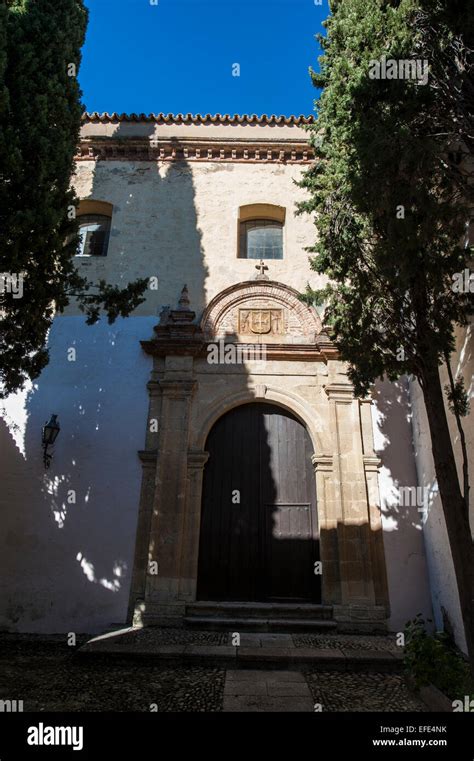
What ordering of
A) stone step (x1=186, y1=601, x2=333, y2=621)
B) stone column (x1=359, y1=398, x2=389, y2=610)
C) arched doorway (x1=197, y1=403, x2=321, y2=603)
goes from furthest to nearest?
arched doorway (x1=197, y1=403, x2=321, y2=603) < stone column (x1=359, y1=398, x2=389, y2=610) < stone step (x1=186, y1=601, x2=333, y2=621)

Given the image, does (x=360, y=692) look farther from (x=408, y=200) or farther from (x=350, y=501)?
(x=408, y=200)

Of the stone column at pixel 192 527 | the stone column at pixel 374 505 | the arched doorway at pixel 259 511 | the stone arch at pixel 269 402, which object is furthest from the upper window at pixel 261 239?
the stone column at pixel 192 527

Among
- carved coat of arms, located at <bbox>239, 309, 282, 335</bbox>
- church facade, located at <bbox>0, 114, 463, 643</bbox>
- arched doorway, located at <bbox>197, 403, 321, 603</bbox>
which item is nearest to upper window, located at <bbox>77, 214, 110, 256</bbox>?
church facade, located at <bbox>0, 114, 463, 643</bbox>

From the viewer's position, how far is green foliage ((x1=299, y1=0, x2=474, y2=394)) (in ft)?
13.2

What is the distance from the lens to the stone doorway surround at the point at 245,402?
20.4 ft

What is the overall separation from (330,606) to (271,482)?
1831mm

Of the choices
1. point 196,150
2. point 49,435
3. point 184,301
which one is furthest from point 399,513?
point 196,150

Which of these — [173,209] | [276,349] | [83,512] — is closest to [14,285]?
[83,512]

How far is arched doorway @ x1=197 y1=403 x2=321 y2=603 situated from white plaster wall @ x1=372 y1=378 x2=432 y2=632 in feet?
3.30

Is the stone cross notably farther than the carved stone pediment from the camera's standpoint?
Yes

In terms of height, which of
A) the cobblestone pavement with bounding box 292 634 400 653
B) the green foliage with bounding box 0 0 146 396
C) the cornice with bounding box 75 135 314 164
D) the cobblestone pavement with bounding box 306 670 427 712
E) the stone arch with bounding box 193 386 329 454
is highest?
the cornice with bounding box 75 135 314 164

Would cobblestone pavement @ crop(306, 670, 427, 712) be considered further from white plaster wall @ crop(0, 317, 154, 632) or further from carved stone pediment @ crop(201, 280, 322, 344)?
carved stone pediment @ crop(201, 280, 322, 344)

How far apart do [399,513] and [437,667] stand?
111 inches

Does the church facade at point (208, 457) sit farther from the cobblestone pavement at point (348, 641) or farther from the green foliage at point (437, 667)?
the green foliage at point (437, 667)
